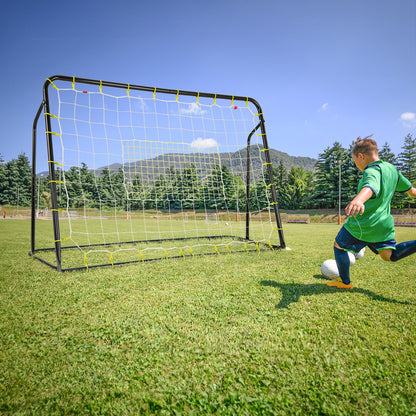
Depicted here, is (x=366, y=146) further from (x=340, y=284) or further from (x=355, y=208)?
(x=340, y=284)

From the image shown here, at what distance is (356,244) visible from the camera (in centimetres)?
308

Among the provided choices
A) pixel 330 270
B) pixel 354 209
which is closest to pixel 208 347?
pixel 354 209

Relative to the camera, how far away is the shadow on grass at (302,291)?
3.00m

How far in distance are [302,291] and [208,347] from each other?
1879mm

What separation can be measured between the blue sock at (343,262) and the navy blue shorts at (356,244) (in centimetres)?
13

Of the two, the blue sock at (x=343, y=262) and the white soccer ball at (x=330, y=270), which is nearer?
the blue sock at (x=343, y=262)

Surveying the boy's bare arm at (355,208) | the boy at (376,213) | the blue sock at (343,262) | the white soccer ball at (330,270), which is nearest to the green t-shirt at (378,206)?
the boy at (376,213)

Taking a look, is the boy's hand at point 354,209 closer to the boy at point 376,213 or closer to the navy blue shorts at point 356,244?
the boy at point 376,213

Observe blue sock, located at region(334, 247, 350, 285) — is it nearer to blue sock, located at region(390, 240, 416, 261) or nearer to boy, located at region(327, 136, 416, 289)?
boy, located at region(327, 136, 416, 289)

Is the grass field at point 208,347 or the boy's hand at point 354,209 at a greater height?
the boy's hand at point 354,209

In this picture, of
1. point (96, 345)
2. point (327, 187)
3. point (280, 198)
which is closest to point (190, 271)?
point (96, 345)

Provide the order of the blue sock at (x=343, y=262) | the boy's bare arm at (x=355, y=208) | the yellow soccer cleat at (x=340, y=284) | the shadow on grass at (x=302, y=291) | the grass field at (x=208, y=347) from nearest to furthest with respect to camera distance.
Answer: the grass field at (x=208, y=347), the boy's bare arm at (x=355, y=208), the shadow on grass at (x=302, y=291), the blue sock at (x=343, y=262), the yellow soccer cleat at (x=340, y=284)

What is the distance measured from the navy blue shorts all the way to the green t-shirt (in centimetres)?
8

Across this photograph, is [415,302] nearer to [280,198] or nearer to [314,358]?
[314,358]
